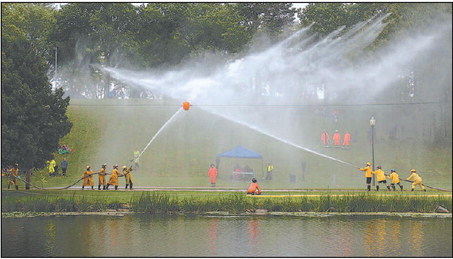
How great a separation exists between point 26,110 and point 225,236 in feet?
58.0

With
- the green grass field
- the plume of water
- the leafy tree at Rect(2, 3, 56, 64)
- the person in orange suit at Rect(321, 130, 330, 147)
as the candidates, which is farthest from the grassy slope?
the leafy tree at Rect(2, 3, 56, 64)

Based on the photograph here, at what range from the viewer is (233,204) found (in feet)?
101

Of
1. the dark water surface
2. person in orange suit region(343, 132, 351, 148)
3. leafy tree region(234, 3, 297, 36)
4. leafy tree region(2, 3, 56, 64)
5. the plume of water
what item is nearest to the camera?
the dark water surface

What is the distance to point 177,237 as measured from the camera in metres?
23.5

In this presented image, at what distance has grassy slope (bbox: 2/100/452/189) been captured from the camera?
52.1 metres

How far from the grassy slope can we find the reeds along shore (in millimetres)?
15171

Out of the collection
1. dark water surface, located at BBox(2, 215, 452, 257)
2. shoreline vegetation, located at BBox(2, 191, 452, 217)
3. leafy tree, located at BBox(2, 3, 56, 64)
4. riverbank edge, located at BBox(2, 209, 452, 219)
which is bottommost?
dark water surface, located at BBox(2, 215, 452, 257)

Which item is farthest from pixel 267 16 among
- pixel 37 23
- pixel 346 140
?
pixel 37 23

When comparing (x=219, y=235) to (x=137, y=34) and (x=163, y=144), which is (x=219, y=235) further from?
(x=137, y=34)

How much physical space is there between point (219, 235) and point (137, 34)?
70.5 metres

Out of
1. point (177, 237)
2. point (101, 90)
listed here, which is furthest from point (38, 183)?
point (101, 90)

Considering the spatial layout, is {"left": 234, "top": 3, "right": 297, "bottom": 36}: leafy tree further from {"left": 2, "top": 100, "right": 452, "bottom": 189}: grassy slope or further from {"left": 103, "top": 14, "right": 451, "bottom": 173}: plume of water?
{"left": 2, "top": 100, "right": 452, "bottom": 189}: grassy slope

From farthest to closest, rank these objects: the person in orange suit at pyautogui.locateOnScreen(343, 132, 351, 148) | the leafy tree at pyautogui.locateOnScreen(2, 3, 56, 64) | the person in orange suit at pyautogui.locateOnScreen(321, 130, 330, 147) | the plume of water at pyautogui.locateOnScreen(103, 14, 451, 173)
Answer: the leafy tree at pyautogui.locateOnScreen(2, 3, 56, 64)
the person in orange suit at pyautogui.locateOnScreen(321, 130, 330, 147)
the person in orange suit at pyautogui.locateOnScreen(343, 132, 351, 148)
the plume of water at pyautogui.locateOnScreen(103, 14, 451, 173)

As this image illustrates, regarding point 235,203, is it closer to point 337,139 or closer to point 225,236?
point 225,236
